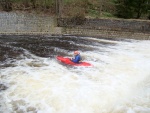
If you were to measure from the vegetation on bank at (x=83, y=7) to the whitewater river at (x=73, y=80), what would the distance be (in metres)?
6.29

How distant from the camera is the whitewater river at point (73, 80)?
6.22 meters

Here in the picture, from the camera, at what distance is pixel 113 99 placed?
662 cm

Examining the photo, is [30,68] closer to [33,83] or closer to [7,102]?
[33,83]

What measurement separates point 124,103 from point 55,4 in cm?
1463

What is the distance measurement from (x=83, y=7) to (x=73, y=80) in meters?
14.3

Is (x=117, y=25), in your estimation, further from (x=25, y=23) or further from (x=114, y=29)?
(x=25, y=23)

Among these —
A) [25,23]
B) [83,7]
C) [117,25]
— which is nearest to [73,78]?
[25,23]

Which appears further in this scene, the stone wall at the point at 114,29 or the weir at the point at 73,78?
the stone wall at the point at 114,29

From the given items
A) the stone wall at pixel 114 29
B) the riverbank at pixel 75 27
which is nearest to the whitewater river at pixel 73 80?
the riverbank at pixel 75 27

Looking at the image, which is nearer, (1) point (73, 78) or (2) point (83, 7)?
(1) point (73, 78)

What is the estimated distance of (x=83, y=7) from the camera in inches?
835

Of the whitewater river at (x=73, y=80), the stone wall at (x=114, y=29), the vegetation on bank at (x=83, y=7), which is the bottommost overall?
the whitewater river at (x=73, y=80)

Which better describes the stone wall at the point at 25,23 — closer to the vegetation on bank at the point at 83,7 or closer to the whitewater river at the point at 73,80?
the vegetation on bank at the point at 83,7

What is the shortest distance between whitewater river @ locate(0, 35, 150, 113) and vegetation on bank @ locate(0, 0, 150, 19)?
6.29 meters
